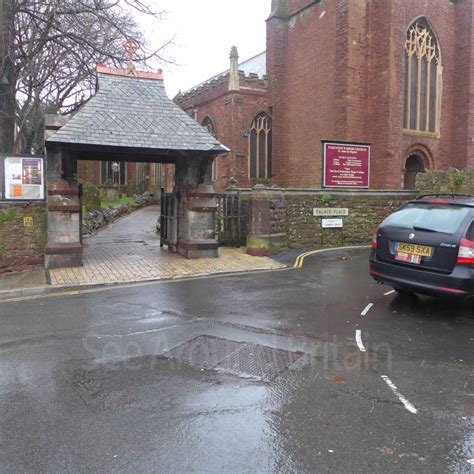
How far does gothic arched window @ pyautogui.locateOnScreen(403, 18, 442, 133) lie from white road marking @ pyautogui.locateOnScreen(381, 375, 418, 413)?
855 inches

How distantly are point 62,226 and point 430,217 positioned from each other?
322 inches

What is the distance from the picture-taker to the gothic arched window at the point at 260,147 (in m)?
29.5

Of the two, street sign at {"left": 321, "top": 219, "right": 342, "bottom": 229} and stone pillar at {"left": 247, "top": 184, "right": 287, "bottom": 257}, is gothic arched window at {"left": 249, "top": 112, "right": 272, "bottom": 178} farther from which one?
stone pillar at {"left": 247, "top": 184, "right": 287, "bottom": 257}

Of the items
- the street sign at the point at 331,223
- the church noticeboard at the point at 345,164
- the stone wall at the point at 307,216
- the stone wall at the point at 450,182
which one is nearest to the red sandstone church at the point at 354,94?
the stone wall at the point at 450,182

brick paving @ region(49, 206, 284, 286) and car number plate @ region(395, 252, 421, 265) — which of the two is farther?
brick paving @ region(49, 206, 284, 286)

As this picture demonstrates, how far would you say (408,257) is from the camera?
723 cm

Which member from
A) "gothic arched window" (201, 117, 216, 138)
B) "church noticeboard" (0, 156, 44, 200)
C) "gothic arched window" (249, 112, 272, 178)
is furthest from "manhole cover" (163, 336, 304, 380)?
"gothic arched window" (201, 117, 216, 138)

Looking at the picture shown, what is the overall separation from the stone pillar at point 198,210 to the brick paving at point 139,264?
1.27 ft

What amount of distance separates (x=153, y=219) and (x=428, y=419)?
24190 mm

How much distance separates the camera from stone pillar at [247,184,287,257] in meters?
13.8

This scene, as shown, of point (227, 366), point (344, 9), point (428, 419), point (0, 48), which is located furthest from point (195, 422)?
point (344, 9)

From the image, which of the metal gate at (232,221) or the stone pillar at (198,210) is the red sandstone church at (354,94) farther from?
the stone pillar at (198,210)

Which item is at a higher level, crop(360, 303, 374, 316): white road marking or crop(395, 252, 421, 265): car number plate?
crop(395, 252, 421, 265): car number plate

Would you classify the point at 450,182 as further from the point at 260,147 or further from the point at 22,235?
the point at 22,235
